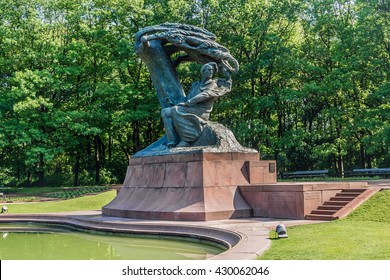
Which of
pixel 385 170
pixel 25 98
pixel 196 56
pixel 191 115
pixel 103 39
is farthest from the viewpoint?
pixel 103 39

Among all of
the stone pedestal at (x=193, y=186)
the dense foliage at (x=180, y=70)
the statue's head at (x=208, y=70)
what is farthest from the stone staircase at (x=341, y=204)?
the dense foliage at (x=180, y=70)

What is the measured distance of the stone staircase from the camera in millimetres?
12570

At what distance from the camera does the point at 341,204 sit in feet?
43.7

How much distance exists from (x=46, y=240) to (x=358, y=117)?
21.1 m

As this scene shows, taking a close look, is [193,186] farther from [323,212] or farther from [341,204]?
[341,204]

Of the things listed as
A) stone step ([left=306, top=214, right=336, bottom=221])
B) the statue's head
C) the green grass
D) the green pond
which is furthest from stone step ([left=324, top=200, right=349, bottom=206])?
the green grass

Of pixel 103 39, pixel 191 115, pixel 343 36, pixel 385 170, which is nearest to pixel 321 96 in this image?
pixel 343 36

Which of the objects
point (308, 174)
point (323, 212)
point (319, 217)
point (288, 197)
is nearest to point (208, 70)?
point (288, 197)

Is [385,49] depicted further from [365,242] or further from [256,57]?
[365,242]

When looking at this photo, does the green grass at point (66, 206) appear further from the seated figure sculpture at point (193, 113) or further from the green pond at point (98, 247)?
the seated figure sculpture at point (193, 113)

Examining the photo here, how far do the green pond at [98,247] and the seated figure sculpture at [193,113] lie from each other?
14.7 ft

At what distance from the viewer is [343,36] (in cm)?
2992

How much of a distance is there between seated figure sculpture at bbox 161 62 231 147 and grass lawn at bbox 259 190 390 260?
5730 mm

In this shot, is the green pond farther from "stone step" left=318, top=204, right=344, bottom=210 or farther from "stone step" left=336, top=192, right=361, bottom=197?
"stone step" left=336, top=192, right=361, bottom=197
